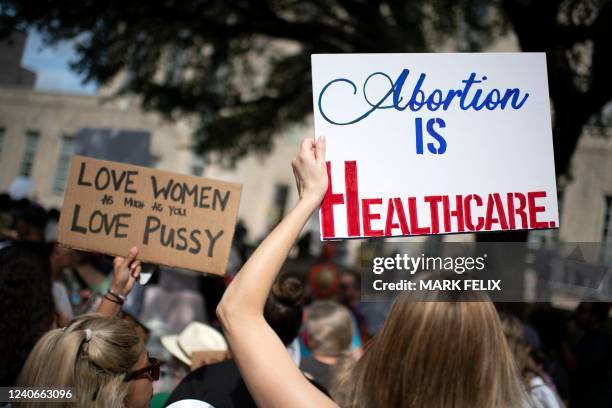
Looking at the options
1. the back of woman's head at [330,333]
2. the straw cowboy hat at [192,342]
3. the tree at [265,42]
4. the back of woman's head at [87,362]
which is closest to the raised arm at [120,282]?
the back of woman's head at [87,362]

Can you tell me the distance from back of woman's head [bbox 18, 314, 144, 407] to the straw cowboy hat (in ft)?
4.08

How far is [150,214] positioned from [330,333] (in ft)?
4.52

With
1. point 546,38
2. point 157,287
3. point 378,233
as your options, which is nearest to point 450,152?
point 378,233

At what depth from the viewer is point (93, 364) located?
1845 millimetres

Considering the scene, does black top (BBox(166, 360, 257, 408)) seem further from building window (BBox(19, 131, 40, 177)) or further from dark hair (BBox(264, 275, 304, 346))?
building window (BBox(19, 131, 40, 177))

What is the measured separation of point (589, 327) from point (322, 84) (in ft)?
10.7

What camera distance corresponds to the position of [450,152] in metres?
2.10

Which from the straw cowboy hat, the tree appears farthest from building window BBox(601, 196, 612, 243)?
the straw cowboy hat

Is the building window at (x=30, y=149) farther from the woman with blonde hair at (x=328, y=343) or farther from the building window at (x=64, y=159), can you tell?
the woman with blonde hair at (x=328, y=343)

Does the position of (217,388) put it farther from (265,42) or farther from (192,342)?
(265,42)

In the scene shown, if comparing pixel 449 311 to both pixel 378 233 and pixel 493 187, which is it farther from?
pixel 493 187

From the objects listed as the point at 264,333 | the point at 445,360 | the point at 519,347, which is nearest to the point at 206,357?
the point at 519,347

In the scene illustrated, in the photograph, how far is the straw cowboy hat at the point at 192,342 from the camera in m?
3.26

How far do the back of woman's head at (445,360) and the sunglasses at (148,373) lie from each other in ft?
2.75
